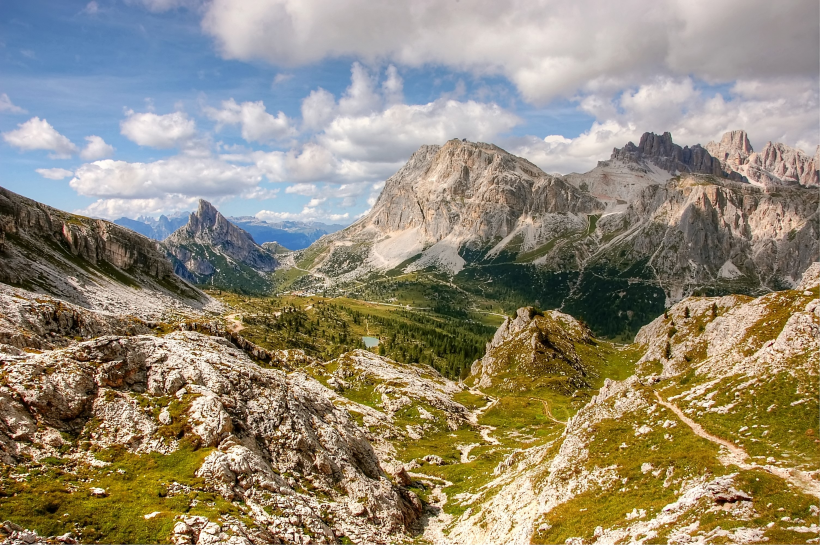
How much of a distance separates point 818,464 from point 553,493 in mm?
19523

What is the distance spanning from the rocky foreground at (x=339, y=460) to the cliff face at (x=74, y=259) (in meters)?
68.4

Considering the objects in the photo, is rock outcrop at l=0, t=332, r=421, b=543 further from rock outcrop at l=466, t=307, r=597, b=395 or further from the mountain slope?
rock outcrop at l=466, t=307, r=597, b=395

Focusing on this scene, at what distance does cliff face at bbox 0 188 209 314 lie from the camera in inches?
4577

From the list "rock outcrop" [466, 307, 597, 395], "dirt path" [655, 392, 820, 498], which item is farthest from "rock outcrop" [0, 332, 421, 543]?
"rock outcrop" [466, 307, 597, 395]

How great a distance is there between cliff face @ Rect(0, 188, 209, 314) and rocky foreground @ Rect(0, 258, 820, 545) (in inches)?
2694

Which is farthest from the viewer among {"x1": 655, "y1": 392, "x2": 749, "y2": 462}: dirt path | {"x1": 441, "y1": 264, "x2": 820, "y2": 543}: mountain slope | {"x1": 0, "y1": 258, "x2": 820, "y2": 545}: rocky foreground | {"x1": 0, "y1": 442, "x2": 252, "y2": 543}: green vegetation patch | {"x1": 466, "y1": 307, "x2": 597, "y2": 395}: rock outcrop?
{"x1": 466, "y1": 307, "x2": 597, "y2": 395}: rock outcrop

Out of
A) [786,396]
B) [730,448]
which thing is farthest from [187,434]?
[786,396]

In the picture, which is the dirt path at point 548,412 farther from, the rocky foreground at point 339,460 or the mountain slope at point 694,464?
the mountain slope at point 694,464

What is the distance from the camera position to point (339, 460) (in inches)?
1693

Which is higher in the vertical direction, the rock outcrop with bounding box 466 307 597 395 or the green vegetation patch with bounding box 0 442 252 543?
the green vegetation patch with bounding box 0 442 252 543

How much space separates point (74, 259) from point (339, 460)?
531 ft

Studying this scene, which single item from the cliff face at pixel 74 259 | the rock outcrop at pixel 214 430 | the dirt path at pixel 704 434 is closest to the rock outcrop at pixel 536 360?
the dirt path at pixel 704 434

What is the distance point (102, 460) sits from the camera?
3041 cm

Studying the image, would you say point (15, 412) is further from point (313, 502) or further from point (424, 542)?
point (424, 542)
